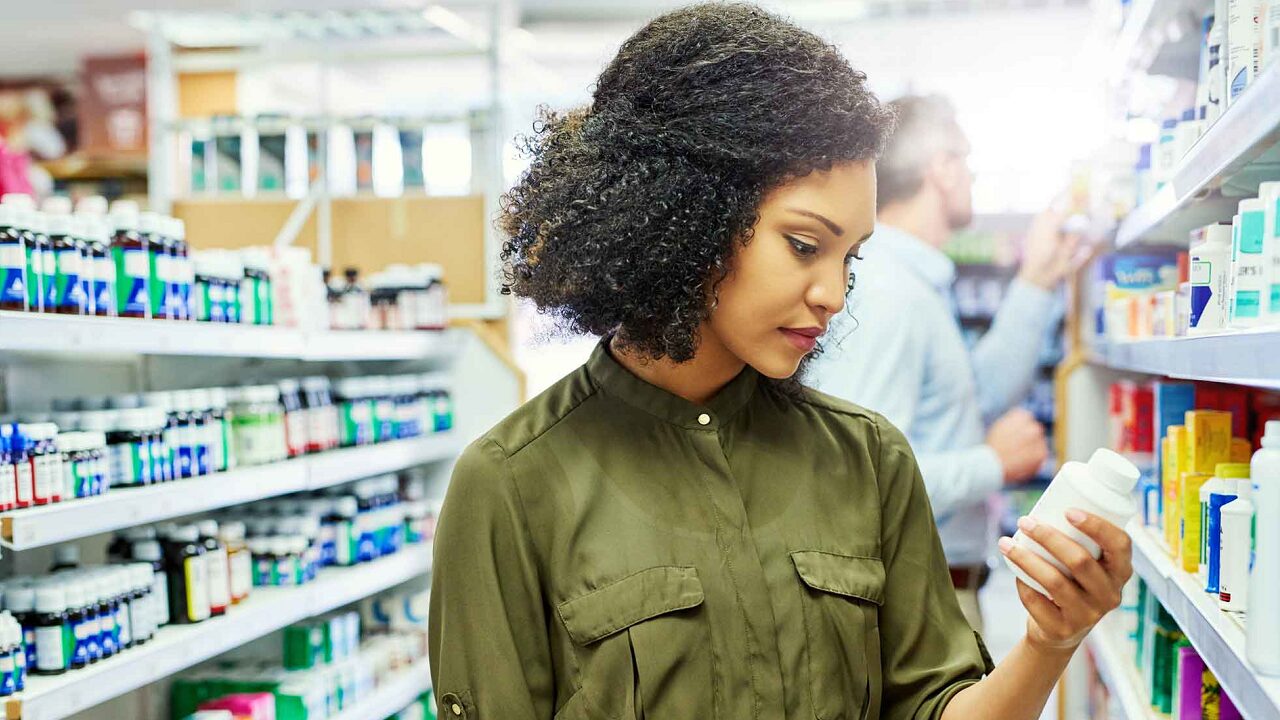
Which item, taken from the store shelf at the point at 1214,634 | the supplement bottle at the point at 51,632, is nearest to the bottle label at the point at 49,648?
the supplement bottle at the point at 51,632

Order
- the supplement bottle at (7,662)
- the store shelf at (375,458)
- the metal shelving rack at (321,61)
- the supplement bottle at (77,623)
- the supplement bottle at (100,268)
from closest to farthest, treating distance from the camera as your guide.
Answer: the supplement bottle at (7,662) → the supplement bottle at (77,623) → the supplement bottle at (100,268) → the store shelf at (375,458) → the metal shelving rack at (321,61)

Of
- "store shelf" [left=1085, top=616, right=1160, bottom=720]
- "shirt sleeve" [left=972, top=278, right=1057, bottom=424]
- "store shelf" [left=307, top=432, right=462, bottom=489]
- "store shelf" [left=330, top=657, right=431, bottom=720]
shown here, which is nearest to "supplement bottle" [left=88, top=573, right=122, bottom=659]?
"store shelf" [left=307, top=432, right=462, bottom=489]

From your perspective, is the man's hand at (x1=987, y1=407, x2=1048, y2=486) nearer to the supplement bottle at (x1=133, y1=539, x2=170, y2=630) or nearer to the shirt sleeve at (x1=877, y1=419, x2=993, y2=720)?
the shirt sleeve at (x1=877, y1=419, x2=993, y2=720)

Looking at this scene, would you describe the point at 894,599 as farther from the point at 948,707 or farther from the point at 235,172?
the point at 235,172

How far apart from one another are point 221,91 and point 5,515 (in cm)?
595

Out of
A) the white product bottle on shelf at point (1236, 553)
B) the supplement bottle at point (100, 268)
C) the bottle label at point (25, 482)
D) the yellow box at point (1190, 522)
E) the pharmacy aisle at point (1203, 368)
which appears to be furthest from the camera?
the supplement bottle at point (100, 268)

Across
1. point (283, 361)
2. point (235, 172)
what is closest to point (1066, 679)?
point (283, 361)

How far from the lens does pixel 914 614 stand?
144cm

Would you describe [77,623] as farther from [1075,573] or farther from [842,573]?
[1075,573]

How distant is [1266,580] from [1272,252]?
0.39 meters

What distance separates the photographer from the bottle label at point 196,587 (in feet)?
9.04

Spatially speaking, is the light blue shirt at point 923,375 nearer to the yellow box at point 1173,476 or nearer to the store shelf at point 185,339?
the yellow box at point 1173,476

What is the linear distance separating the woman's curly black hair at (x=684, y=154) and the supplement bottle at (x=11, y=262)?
4.27 ft

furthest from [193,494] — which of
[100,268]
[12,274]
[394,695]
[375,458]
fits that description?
[394,695]
